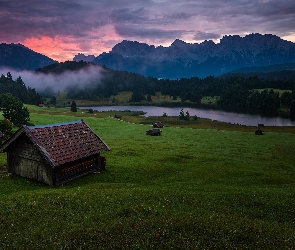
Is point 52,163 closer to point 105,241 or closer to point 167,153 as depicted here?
point 105,241

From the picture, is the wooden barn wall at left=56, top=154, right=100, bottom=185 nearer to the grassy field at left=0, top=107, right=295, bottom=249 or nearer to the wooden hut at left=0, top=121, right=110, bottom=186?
the wooden hut at left=0, top=121, right=110, bottom=186

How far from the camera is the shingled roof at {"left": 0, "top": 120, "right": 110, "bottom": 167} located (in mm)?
28639

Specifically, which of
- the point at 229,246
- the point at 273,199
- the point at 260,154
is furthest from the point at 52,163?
the point at 260,154

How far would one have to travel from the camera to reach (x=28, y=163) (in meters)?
30.6

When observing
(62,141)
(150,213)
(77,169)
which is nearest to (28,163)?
(62,141)

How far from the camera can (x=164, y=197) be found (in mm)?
22422

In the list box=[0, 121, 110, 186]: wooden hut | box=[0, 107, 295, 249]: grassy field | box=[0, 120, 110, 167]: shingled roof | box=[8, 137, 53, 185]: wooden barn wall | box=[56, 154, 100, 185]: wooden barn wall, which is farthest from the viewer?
box=[56, 154, 100, 185]: wooden barn wall

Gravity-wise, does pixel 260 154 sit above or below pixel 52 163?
below

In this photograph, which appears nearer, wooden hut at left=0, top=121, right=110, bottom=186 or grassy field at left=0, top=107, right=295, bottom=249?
grassy field at left=0, top=107, right=295, bottom=249

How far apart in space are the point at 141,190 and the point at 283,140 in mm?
58125

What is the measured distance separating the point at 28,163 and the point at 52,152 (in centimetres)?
413

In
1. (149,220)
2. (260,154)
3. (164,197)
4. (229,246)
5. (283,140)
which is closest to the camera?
(229,246)

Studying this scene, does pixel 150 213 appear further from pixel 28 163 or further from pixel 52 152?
pixel 28 163

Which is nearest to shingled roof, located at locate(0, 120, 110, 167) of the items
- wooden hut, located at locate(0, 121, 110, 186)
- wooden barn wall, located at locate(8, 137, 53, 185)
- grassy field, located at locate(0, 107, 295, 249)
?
wooden hut, located at locate(0, 121, 110, 186)
